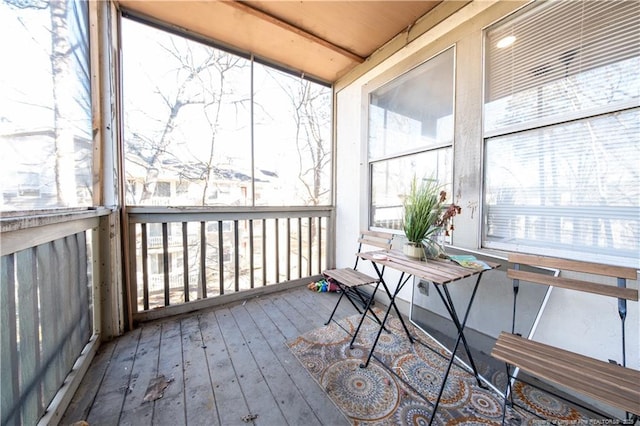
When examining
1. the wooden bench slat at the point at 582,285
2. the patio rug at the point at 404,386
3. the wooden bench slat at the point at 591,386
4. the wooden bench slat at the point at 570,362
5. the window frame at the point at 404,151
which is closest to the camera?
the wooden bench slat at the point at 591,386

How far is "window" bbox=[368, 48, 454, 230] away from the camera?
6.55ft

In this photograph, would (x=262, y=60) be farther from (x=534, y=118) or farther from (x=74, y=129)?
(x=534, y=118)

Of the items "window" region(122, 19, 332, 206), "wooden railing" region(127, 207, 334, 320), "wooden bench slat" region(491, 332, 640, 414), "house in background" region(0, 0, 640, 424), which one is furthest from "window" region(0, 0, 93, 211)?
"wooden bench slat" region(491, 332, 640, 414)

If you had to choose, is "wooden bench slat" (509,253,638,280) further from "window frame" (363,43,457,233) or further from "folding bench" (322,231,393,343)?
"folding bench" (322,231,393,343)

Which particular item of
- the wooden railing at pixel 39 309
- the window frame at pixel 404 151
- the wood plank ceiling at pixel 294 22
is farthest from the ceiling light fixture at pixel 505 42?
the wooden railing at pixel 39 309

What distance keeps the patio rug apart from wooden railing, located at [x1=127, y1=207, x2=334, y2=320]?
118 cm

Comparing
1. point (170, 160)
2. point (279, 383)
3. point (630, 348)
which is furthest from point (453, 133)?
point (170, 160)

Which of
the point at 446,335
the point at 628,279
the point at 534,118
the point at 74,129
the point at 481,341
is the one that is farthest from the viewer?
the point at 446,335

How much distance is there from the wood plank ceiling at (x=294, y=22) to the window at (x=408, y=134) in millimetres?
501

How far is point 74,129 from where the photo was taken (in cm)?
136

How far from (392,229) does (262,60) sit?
2.51 metres

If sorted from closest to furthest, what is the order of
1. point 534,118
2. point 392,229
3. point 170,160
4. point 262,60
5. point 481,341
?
1. point 534,118
2. point 481,341
3. point 170,160
4. point 392,229
5. point 262,60

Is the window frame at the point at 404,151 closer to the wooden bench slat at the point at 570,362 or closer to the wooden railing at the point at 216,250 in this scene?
the wooden railing at the point at 216,250

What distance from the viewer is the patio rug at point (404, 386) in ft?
3.86
